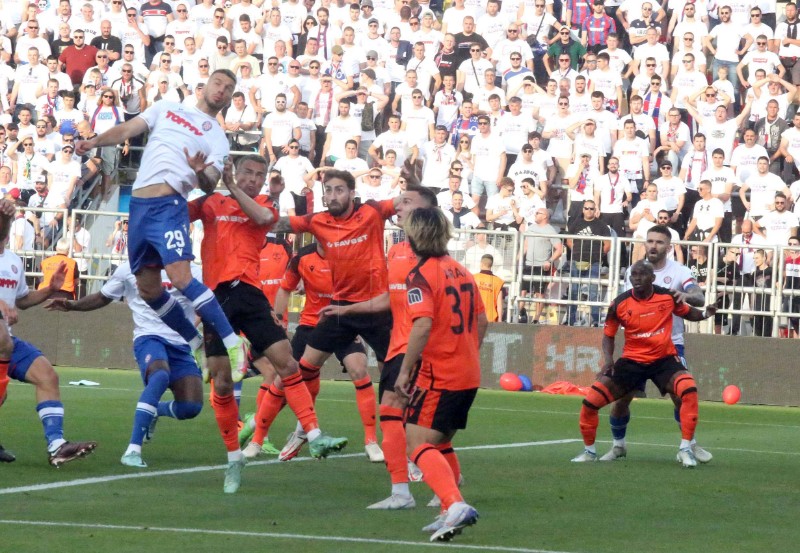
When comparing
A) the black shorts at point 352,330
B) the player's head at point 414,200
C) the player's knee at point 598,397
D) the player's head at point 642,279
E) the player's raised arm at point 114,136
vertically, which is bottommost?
the player's knee at point 598,397

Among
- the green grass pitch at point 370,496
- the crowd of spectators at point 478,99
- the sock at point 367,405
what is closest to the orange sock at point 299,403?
the green grass pitch at point 370,496

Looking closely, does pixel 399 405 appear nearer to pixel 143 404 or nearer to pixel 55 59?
pixel 143 404

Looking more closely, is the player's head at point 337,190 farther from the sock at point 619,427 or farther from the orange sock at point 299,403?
the sock at point 619,427

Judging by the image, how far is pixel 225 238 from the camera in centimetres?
1031

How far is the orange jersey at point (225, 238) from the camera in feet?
33.7

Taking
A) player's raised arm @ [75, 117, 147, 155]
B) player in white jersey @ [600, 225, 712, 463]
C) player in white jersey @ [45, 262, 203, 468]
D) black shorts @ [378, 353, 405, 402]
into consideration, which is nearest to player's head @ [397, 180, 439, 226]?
black shorts @ [378, 353, 405, 402]

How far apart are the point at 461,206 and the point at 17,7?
11.4m

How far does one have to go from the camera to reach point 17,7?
29203 millimetres

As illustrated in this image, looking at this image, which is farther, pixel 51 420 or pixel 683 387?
pixel 683 387

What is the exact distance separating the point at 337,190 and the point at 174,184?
1.62 meters

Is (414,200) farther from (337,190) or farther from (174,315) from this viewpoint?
(174,315)

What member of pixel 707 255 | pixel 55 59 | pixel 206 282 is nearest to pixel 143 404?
pixel 206 282

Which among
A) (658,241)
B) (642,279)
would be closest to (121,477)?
(642,279)

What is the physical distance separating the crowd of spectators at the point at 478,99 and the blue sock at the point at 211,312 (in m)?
12.1
